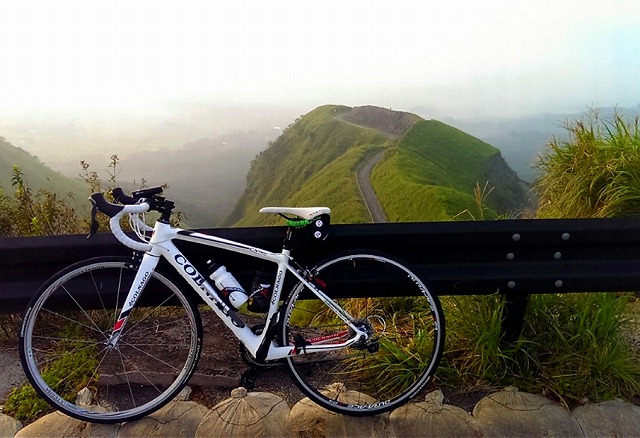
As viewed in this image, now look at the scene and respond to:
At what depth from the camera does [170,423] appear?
2.58 meters

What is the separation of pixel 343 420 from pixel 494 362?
101 cm

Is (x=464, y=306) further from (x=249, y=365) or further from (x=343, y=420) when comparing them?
(x=249, y=365)

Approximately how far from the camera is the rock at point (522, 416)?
8.14 ft

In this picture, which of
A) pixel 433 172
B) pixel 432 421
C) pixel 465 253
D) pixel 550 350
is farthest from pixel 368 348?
pixel 433 172

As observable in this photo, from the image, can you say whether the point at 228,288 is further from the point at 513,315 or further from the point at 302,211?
the point at 513,315

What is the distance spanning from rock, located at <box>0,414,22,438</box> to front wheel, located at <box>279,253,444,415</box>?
1530 mm

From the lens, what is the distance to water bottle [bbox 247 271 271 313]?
2.70 m

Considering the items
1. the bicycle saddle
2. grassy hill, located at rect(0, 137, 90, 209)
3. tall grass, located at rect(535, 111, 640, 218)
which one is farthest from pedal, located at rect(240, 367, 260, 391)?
tall grass, located at rect(535, 111, 640, 218)

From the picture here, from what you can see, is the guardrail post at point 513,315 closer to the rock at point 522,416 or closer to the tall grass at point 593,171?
the rock at point 522,416

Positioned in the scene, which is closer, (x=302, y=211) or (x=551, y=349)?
(x=302, y=211)

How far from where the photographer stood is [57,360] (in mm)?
3059

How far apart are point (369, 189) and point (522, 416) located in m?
28.0

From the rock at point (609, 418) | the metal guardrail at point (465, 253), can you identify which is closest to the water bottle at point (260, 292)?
the metal guardrail at point (465, 253)

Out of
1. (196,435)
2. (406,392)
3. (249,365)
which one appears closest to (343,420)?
(406,392)
